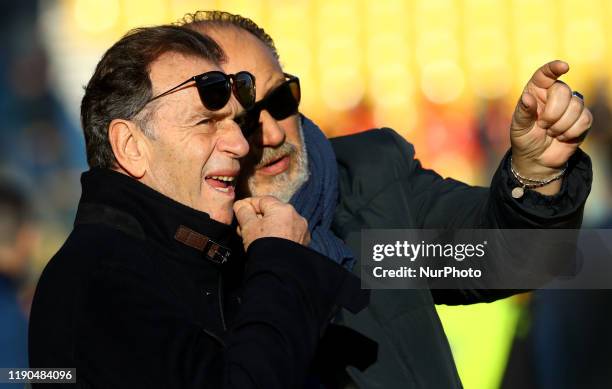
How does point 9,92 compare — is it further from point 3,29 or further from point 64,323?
point 64,323

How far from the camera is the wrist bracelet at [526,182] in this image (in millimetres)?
2379

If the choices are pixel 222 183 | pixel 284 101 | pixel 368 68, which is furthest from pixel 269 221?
pixel 368 68

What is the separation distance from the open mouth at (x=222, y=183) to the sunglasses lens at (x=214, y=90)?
16cm

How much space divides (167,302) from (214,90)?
54cm

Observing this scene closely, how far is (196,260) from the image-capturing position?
2.11m

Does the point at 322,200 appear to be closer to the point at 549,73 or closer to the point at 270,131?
the point at 270,131

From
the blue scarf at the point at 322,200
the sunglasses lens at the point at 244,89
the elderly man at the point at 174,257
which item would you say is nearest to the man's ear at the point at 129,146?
the elderly man at the point at 174,257

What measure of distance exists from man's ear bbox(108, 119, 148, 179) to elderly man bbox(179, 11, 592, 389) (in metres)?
0.63

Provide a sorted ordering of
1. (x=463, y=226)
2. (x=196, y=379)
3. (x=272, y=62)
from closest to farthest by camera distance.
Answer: (x=196, y=379) → (x=463, y=226) → (x=272, y=62)

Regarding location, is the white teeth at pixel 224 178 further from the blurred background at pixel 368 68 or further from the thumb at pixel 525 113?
the blurred background at pixel 368 68

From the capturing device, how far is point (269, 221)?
2.12 metres

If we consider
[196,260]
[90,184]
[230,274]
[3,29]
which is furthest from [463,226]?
[3,29]

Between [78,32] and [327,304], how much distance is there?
1059 cm

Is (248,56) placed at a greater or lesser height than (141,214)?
greater
